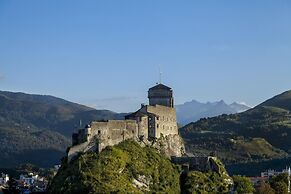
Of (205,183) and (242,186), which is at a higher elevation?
(205,183)

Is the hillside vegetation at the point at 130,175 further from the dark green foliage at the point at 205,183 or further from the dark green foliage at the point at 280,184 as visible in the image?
the dark green foliage at the point at 280,184

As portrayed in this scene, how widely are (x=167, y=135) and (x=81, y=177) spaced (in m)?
16.1

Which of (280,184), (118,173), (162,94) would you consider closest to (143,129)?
(118,173)

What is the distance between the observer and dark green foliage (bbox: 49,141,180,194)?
56431 millimetres

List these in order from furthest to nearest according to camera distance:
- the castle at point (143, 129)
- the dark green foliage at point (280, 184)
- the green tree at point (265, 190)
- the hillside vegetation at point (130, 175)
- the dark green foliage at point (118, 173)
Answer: the dark green foliage at point (280, 184), the green tree at point (265, 190), the castle at point (143, 129), the hillside vegetation at point (130, 175), the dark green foliage at point (118, 173)

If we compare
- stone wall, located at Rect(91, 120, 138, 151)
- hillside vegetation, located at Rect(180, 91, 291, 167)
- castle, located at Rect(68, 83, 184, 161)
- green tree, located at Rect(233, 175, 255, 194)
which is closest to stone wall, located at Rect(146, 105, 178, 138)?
castle, located at Rect(68, 83, 184, 161)

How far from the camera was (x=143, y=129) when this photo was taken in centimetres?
6638

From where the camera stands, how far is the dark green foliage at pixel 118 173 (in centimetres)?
5643

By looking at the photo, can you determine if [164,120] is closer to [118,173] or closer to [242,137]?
[118,173]

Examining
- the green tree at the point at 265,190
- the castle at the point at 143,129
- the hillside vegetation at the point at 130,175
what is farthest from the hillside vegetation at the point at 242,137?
the hillside vegetation at the point at 130,175

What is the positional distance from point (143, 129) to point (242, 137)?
9586 cm

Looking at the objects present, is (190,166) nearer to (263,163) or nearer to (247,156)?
(263,163)

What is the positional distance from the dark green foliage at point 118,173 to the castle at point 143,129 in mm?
874

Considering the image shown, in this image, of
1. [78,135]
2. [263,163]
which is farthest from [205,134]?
[78,135]
